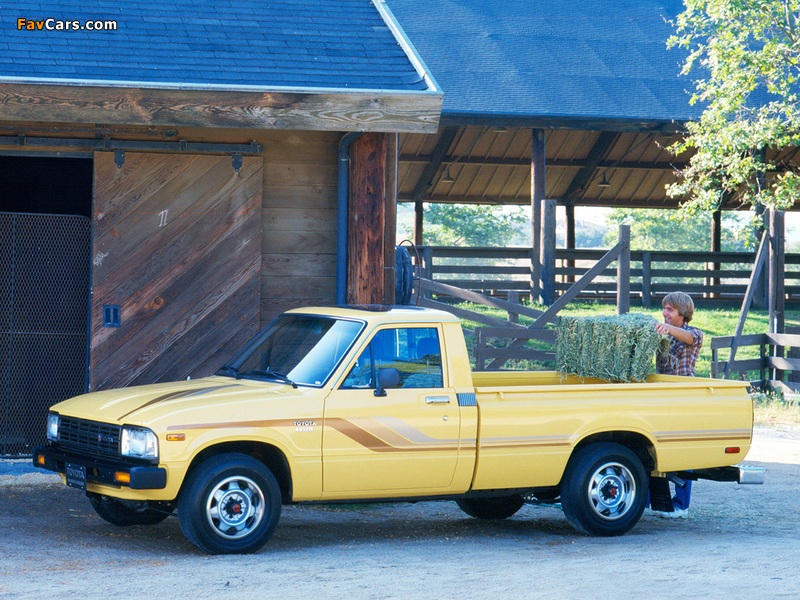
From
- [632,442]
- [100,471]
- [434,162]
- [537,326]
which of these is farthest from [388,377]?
[434,162]

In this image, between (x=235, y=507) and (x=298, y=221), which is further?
(x=298, y=221)

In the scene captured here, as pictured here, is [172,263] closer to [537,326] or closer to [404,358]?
[404,358]

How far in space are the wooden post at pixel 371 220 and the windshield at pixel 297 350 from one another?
143 centimetres

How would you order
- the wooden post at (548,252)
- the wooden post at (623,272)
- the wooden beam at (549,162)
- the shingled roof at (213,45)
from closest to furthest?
the shingled roof at (213,45), the wooden post at (623,272), the wooden post at (548,252), the wooden beam at (549,162)

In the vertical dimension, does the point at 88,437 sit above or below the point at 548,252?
below

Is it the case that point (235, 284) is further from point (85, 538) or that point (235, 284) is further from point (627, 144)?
point (627, 144)

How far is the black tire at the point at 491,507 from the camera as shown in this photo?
862 cm

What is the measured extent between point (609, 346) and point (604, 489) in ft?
4.60

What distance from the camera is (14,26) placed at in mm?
8898

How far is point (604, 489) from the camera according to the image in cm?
771

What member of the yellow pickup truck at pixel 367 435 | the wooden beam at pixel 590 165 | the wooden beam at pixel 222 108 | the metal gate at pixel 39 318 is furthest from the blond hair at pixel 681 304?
the wooden beam at pixel 590 165

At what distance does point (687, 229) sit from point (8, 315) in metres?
70.8

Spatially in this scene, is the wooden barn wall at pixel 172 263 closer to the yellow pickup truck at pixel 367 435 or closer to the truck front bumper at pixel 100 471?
the yellow pickup truck at pixel 367 435

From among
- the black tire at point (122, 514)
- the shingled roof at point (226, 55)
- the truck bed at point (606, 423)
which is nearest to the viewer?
the truck bed at point (606, 423)
